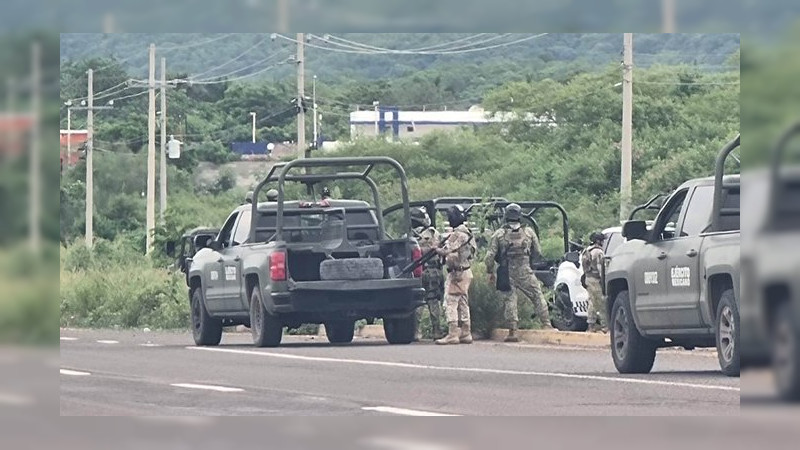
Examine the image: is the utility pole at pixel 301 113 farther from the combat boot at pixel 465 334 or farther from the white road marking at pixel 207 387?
the white road marking at pixel 207 387

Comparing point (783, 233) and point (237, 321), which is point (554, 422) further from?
point (237, 321)

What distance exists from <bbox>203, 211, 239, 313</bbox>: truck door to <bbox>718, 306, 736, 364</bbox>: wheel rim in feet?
26.0

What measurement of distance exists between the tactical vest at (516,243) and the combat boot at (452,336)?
1.08m

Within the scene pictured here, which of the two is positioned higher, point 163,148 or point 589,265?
point 163,148

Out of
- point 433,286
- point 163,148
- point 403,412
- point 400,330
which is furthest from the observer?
point 433,286

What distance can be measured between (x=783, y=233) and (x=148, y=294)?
17.4 m

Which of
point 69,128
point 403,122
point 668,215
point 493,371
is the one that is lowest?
point 493,371

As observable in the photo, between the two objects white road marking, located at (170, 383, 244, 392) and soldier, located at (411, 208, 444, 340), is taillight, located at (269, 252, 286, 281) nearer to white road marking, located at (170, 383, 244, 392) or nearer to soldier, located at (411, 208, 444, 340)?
soldier, located at (411, 208, 444, 340)

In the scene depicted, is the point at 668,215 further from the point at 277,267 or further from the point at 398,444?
the point at 277,267

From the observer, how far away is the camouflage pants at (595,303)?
2084cm

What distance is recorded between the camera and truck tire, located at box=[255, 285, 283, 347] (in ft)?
62.2

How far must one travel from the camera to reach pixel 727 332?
42.6ft

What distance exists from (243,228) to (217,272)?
2.87 feet

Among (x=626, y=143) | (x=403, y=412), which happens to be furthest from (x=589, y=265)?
(x=403, y=412)
